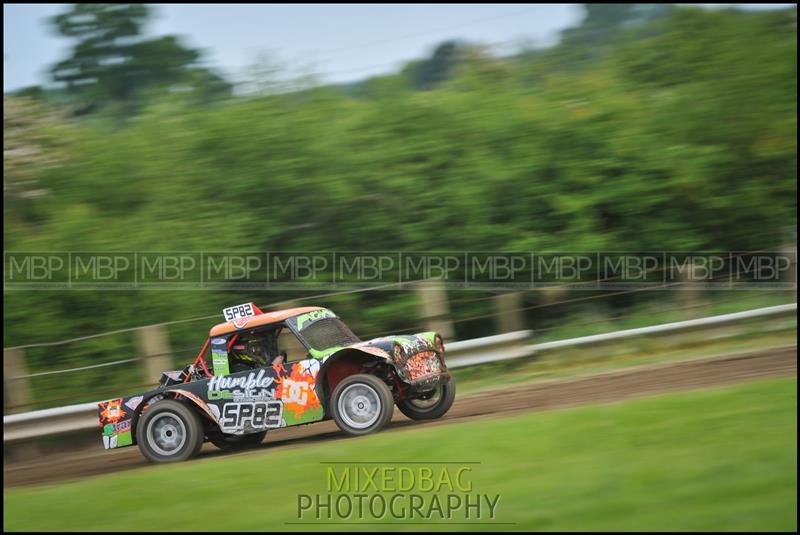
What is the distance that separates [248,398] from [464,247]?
659cm

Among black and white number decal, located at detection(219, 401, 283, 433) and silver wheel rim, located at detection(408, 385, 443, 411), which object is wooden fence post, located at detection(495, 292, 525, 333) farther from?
black and white number decal, located at detection(219, 401, 283, 433)

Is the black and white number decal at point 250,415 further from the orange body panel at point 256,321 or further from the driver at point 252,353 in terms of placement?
the orange body panel at point 256,321

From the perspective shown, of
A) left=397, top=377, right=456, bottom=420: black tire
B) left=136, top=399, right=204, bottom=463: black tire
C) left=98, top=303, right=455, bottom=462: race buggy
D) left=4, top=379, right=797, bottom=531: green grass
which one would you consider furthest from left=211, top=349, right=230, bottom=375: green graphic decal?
left=397, top=377, right=456, bottom=420: black tire

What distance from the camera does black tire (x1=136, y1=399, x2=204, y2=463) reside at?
32.9 feet

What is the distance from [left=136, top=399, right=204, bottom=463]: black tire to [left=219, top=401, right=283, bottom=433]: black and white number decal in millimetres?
367

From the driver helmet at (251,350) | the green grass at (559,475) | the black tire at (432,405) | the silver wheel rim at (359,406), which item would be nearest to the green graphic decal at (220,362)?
the driver helmet at (251,350)

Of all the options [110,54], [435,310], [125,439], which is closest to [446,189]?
[435,310]

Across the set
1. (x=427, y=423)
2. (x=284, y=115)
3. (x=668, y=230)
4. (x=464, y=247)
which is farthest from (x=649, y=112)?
(x=427, y=423)

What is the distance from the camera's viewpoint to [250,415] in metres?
9.87

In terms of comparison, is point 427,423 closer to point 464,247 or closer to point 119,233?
point 464,247

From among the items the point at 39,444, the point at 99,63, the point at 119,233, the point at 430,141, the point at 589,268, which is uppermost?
the point at 99,63

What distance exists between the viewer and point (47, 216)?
54.9 feet

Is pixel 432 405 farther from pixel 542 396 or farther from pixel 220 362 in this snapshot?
pixel 220 362

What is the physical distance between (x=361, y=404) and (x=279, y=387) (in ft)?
3.10
